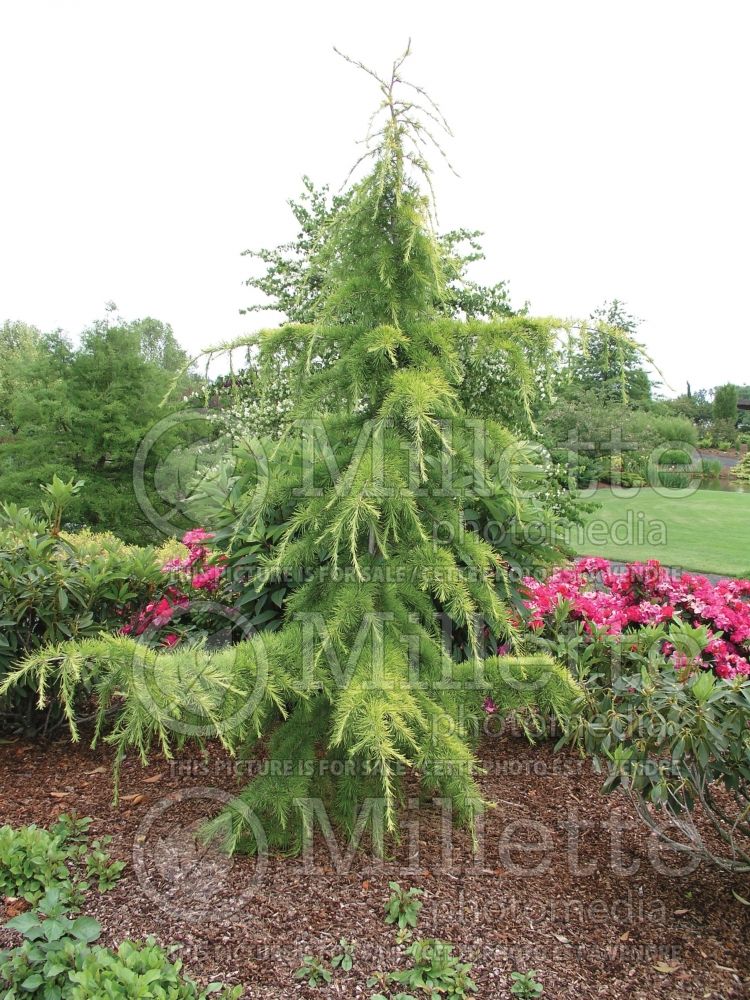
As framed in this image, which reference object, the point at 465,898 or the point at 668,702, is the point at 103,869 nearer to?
the point at 465,898

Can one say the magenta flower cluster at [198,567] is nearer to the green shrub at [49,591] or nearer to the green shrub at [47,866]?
the green shrub at [49,591]

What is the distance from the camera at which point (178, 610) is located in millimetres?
3994

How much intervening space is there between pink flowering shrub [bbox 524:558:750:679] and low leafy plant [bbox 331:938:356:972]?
174 centimetres

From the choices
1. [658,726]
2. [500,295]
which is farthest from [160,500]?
[658,726]

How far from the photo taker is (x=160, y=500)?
14.9m

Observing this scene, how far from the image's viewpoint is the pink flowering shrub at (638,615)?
349 cm

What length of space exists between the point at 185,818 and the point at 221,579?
1.38 m

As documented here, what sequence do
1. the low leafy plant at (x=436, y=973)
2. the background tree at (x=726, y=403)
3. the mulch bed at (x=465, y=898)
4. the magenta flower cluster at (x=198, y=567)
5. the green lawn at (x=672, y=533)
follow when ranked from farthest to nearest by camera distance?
1. the background tree at (x=726, y=403)
2. the green lawn at (x=672, y=533)
3. the magenta flower cluster at (x=198, y=567)
4. the mulch bed at (x=465, y=898)
5. the low leafy plant at (x=436, y=973)

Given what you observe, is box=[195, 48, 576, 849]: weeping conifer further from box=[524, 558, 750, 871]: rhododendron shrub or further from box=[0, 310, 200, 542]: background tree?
box=[0, 310, 200, 542]: background tree

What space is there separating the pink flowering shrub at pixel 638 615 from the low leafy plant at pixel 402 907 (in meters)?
1.46

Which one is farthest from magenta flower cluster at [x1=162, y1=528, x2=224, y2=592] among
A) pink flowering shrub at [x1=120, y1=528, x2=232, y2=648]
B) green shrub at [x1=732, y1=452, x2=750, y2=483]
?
green shrub at [x1=732, y1=452, x2=750, y2=483]

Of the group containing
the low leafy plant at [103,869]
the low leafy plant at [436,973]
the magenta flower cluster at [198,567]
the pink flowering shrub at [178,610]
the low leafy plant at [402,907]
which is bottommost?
the low leafy plant at [436,973]

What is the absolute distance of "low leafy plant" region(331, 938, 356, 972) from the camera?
6.92 feet

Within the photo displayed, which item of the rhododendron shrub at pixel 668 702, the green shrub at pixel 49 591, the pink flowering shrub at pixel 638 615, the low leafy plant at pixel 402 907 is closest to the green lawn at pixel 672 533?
the pink flowering shrub at pixel 638 615
